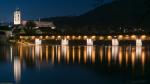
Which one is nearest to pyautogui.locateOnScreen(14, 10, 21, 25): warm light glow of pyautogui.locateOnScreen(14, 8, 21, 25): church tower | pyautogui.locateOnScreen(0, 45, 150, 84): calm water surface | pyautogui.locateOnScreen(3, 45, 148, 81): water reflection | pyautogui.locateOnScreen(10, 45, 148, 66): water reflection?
pyautogui.locateOnScreen(14, 8, 21, 25): church tower

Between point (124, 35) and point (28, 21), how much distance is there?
6973 cm

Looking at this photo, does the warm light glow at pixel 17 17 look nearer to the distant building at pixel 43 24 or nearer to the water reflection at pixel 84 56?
the distant building at pixel 43 24

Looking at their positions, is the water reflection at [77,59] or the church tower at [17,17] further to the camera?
the church tower at [17,17]

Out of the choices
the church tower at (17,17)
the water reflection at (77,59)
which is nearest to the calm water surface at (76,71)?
the water reflection at (77,59)

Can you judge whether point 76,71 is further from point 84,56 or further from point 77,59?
point 84,56

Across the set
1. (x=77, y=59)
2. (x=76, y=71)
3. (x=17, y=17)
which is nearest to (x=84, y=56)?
(x=77, y=59)

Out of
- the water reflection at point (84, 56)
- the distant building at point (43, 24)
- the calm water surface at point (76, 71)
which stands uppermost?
the distant building at point (43, 24)

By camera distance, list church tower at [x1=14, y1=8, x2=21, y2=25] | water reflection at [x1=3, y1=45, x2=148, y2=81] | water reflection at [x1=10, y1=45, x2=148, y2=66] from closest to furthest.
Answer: water reflection at [x1=3, y1=45, x2=148, y2=81] < water reflection at [x1=10, y1=45, x2=148, y2=66] < church tower at [x1=14, y1=8, x2=21, y2=25]

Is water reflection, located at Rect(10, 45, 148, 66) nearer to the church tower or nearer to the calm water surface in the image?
the calm water surface

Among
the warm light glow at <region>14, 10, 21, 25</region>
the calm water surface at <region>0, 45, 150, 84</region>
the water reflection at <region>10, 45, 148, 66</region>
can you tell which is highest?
the warm light glow at <region>14, 10, 21, 25</region>

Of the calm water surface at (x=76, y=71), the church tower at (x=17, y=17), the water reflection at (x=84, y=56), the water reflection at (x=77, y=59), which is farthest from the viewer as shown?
the church tower at (x=17, y=17)

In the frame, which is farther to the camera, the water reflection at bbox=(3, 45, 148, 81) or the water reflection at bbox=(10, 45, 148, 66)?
the water reflection at bbox=(10, 45, 148, 66)

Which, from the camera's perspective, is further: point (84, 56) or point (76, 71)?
point (84, 56)

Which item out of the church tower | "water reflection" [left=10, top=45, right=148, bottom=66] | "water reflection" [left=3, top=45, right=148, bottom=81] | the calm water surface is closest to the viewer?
the calm water surface
